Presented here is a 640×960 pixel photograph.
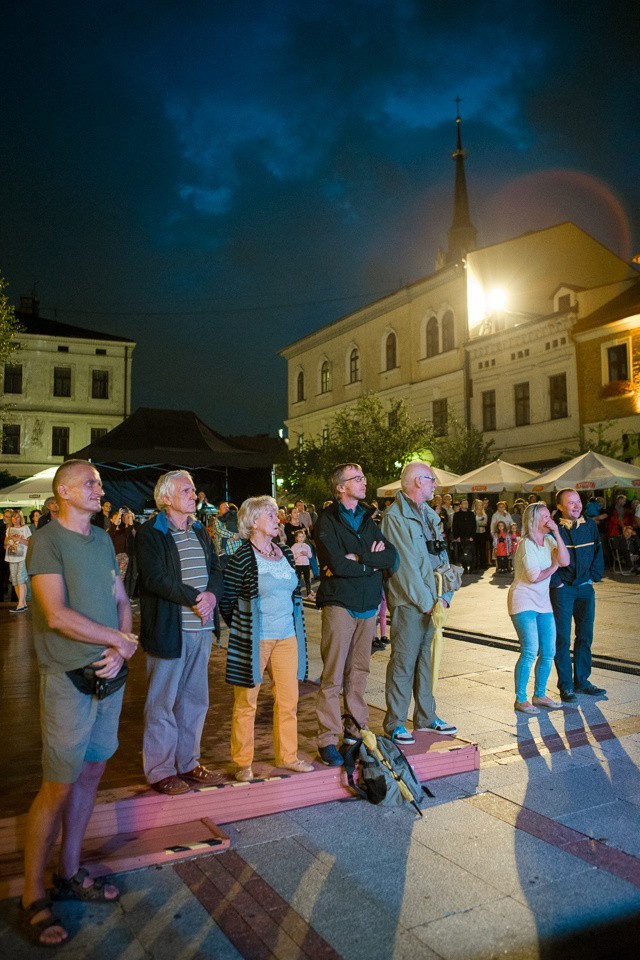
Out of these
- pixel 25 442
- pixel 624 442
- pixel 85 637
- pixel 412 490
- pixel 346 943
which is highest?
pixel 25 442

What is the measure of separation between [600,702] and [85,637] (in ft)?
16.7

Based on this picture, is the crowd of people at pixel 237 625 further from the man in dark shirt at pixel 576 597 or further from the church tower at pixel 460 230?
the church tower at pixel 460 230

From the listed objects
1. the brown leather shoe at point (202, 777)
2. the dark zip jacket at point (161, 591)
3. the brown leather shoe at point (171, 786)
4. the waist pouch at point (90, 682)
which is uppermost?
the dark zip jacket at point (161, 591)

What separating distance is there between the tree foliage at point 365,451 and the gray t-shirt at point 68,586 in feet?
85.1

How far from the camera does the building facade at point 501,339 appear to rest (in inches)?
1093

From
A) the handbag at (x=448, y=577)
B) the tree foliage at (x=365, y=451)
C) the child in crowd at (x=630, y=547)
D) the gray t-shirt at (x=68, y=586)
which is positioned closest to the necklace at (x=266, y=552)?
the handbag at (x=448, y=577)

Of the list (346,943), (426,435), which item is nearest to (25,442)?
(426,435)

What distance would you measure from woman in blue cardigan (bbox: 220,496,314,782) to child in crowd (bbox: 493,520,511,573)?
565 inches

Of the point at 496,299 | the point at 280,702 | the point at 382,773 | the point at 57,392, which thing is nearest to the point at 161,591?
the point at 280,702

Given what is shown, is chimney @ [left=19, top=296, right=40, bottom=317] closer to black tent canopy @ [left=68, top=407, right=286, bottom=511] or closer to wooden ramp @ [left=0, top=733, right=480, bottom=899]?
black tent canopy @ [left=68, top=407, right=286, bottom=511]

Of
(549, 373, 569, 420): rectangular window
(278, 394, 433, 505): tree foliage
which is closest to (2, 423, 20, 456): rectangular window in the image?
(278, 394, 433, 505): tree foliage

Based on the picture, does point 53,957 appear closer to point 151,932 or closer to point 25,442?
point 151,932

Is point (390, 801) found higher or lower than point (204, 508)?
lower

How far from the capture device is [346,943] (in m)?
2.83
